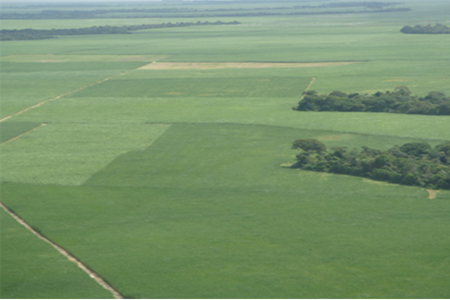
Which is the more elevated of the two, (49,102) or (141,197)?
(49,102)

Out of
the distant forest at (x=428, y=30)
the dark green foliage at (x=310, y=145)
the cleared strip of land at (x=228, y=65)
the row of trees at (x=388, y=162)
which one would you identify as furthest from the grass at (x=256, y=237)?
the distant forest at (x=428, y=30)

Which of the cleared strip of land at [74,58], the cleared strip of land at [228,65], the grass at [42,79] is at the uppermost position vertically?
the cleared strip of land at [74,58]

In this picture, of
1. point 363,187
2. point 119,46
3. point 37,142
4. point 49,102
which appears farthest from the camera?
point 119,46

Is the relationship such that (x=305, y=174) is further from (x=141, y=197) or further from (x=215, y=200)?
(x=141, y=197)

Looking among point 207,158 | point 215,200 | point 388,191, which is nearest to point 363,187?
point 388,191

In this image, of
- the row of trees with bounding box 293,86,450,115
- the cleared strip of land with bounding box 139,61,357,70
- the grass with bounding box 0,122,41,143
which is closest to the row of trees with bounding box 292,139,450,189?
the row of trees with bounding box 293,86,450,115

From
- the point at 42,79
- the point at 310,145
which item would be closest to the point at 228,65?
the point at 42,79

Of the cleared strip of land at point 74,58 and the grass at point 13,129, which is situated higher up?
the cleared strip of land at point 74,58

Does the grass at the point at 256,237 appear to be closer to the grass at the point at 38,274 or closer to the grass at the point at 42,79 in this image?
the grass at the point at 38,274
